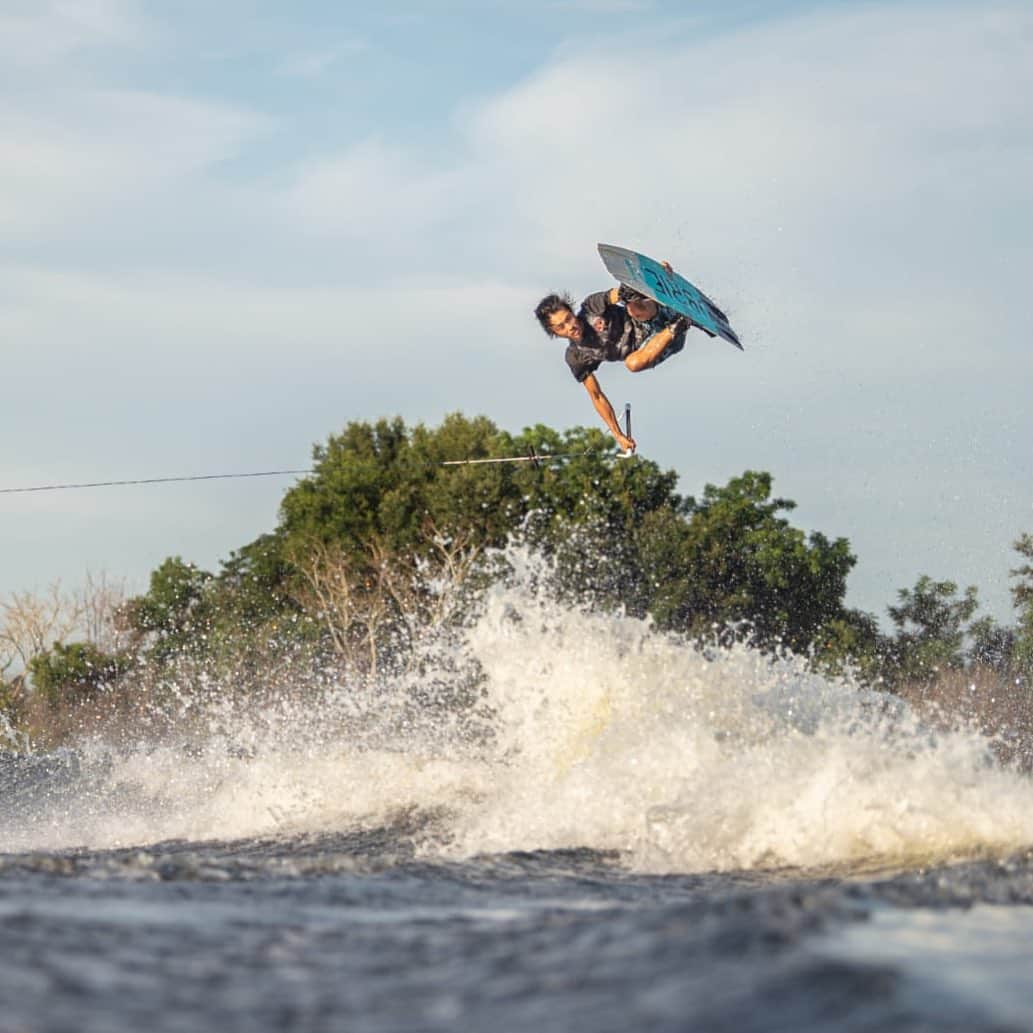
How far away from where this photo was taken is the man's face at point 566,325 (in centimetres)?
1218

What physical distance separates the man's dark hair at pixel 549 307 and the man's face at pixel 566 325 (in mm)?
27

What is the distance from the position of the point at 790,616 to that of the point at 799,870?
3443 centimetres

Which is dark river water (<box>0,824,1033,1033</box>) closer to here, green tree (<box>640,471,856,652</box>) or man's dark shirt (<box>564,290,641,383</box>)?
man's dark shirt (<box>564,290,641,383</box>)

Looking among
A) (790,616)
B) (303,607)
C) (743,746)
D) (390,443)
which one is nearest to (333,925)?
(743,746)

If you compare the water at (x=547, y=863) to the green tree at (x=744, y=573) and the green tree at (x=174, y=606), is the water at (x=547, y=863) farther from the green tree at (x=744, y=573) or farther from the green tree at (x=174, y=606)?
the green tree at (x=174, y=606)

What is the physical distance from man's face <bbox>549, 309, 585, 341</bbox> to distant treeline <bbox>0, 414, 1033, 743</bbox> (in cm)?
2455

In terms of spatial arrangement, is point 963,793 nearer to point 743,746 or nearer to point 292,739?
point 743,746

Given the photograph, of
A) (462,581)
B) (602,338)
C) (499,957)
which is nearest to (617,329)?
(602,338)

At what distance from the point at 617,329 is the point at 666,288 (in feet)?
1.98

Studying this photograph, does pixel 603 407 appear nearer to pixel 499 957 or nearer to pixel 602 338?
pixel 602 338

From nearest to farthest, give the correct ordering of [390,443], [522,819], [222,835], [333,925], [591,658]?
[333,925] → [522,819] → [222,835] → [591,658] → [390,443]

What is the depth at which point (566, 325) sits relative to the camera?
40.1 ft

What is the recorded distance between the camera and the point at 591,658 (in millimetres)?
11359

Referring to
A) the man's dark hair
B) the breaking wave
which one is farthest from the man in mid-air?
the breaking wave
